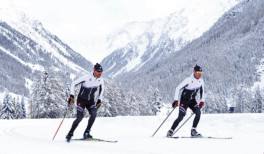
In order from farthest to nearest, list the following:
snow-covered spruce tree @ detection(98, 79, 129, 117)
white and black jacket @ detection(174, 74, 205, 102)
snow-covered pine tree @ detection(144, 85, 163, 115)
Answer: snow-covered pine tree @ detection(144, 85, 163, 115)
snow-covered spruce tree @ detection(98, 79, 129, 117)
white and black jacket @ detection(174, 74, 205, 102)

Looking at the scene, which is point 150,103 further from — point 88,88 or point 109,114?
point 88,88

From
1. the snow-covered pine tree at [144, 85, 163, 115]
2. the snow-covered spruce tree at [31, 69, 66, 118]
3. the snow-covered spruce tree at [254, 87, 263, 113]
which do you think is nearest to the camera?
the snow-covered spruce tree at [31, 69, 66, 118]

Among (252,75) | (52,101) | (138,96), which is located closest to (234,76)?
(252,75)

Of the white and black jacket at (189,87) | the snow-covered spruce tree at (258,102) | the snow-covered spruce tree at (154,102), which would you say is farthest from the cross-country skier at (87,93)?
the snow-covered spruce tree at (258,102)

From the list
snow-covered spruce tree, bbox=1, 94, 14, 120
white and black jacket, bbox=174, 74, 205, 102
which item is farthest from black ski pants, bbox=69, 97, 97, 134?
snow-covered spruce tree, bbox=1, 94, 14, 120

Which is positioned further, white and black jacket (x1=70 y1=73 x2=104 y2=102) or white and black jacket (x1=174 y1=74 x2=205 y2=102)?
white and black jacket (x1=174 y1=74 x2=205 y2=102)

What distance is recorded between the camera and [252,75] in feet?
591

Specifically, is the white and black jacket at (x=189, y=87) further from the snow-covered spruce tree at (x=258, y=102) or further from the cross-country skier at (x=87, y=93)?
the snow-covered spruce tree at (x=258, y=102)

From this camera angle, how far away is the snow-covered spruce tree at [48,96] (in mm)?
36206

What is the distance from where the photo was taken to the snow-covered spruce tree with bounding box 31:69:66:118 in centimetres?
3621

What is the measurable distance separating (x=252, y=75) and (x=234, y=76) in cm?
1076

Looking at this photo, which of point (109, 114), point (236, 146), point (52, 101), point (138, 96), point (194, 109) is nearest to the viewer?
point (236, 146)

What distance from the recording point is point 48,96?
119 feet

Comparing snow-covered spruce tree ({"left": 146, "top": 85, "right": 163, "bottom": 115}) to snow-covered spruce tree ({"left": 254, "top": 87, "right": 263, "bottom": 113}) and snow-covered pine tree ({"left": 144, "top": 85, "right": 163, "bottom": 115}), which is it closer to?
snow-covered pine tree ({"left": 144, "top": 85, "right": 163, "bottom": 115})
